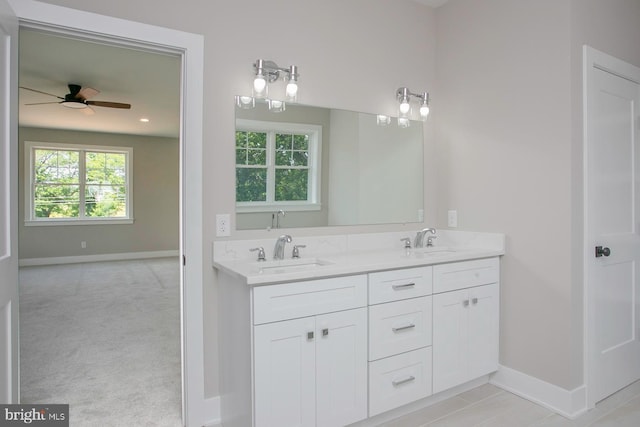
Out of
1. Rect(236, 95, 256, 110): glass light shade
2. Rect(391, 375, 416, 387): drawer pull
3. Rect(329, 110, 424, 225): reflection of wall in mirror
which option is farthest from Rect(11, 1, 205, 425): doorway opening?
Rect(391, 375, 416, 387): drawer pull

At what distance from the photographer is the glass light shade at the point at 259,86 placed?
2139mm

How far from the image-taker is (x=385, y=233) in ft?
8.93

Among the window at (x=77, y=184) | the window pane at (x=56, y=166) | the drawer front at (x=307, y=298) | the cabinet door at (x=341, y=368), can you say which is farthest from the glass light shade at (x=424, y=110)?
the window pane at (x=56, y=166)

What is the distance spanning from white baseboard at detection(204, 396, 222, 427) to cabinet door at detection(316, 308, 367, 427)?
638mm

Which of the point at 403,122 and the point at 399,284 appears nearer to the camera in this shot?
the point at 399,284

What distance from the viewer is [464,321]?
2312mm

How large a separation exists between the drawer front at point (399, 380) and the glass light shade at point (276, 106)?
4.86 feet

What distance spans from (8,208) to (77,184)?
22.6 ft

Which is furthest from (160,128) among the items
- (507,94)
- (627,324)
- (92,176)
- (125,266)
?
(627,324)

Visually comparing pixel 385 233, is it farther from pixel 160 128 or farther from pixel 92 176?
A: pixel 92 176

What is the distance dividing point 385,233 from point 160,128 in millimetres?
6005

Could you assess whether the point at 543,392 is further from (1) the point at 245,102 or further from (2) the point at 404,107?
(1) the point at 245,102

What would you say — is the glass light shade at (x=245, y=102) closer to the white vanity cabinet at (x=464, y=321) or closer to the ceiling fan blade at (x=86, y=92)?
the white vanity cabinet at (x=464, y=321)

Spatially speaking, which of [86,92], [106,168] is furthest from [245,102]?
[106,168]
